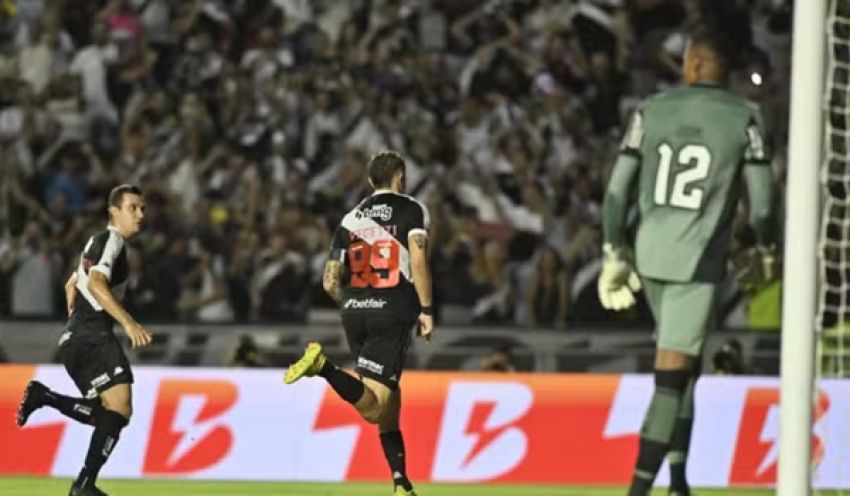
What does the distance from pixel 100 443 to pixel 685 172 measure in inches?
159

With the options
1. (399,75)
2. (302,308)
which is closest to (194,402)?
(302,308)

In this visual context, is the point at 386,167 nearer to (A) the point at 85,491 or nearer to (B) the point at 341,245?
(B) the point at 341,245

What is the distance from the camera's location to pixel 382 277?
11.4 m

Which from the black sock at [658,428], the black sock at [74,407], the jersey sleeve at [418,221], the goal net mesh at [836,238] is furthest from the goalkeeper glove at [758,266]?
the black sock at [74,407]

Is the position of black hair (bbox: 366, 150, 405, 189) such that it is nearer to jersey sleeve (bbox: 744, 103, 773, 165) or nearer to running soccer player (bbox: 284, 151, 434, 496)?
running soccer player (bbox: 284, 151, 434, 496)

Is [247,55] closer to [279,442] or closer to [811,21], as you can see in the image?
[279,442]

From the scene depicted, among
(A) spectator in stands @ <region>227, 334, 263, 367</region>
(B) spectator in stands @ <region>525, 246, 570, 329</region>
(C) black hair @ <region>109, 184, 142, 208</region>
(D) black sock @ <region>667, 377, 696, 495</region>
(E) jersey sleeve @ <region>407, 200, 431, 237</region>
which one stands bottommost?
(A) spectator in stands @ <region>227, 334, 263, 367</region>

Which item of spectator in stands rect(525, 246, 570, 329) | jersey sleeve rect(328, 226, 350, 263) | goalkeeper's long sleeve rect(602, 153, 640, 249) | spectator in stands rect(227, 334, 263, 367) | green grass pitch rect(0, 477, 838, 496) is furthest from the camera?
spectator in stands rect(525, 246, 570, 329)

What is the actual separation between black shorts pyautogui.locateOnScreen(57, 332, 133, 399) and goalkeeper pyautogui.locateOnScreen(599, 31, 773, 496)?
338cm

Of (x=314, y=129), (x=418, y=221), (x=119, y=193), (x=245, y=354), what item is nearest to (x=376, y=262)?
(x=418, y=221)

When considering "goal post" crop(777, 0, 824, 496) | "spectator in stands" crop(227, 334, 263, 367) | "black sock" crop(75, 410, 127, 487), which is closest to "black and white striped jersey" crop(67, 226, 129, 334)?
"black sock" crop(75, 410, 127, 487)

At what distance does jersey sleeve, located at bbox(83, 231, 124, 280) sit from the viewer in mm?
11234

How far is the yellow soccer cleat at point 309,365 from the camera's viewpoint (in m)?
11.0

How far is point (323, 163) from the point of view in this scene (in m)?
18.9
